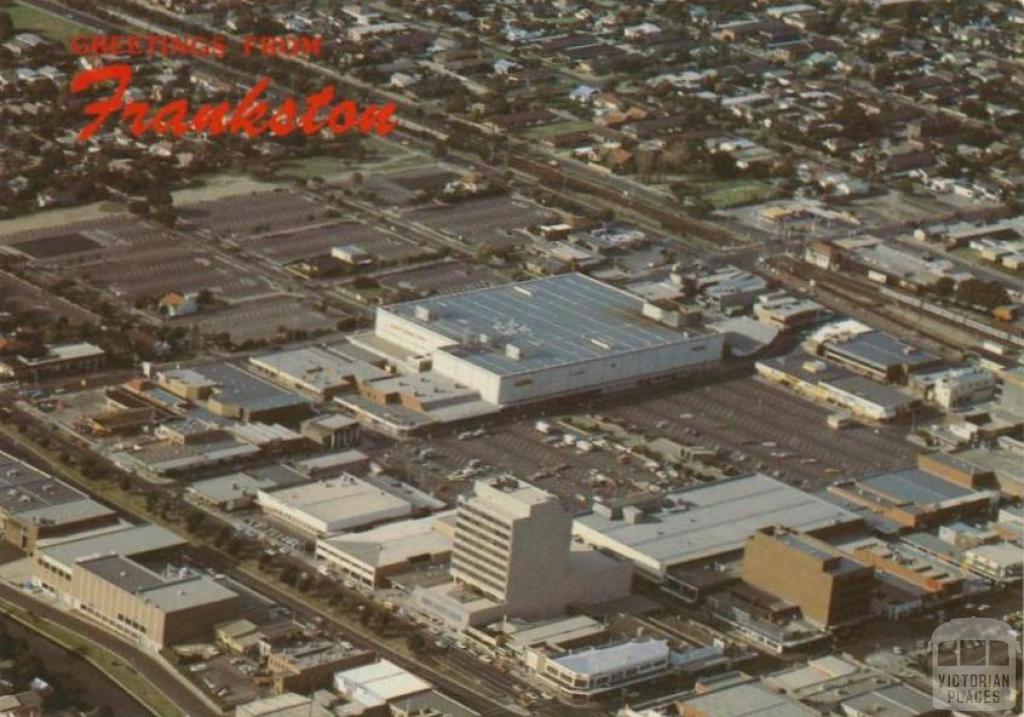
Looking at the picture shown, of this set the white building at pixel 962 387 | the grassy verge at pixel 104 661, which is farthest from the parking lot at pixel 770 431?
the grassy verge at pixel 104 661

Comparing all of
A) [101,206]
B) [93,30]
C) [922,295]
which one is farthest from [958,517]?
[93,30]

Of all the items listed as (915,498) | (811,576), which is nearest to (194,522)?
(811,576)

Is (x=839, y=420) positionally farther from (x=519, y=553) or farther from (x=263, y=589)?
(x=263, y=589)

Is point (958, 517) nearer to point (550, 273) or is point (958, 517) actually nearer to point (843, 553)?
point (843, 553)

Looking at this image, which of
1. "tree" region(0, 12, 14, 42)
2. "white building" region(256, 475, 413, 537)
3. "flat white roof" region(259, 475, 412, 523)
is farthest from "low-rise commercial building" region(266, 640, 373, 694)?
"tree" region(0, 12, 14, 42)

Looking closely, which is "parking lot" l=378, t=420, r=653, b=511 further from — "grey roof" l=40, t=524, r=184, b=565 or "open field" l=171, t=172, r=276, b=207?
"open field" l=171, t=172, r=276, b=207
